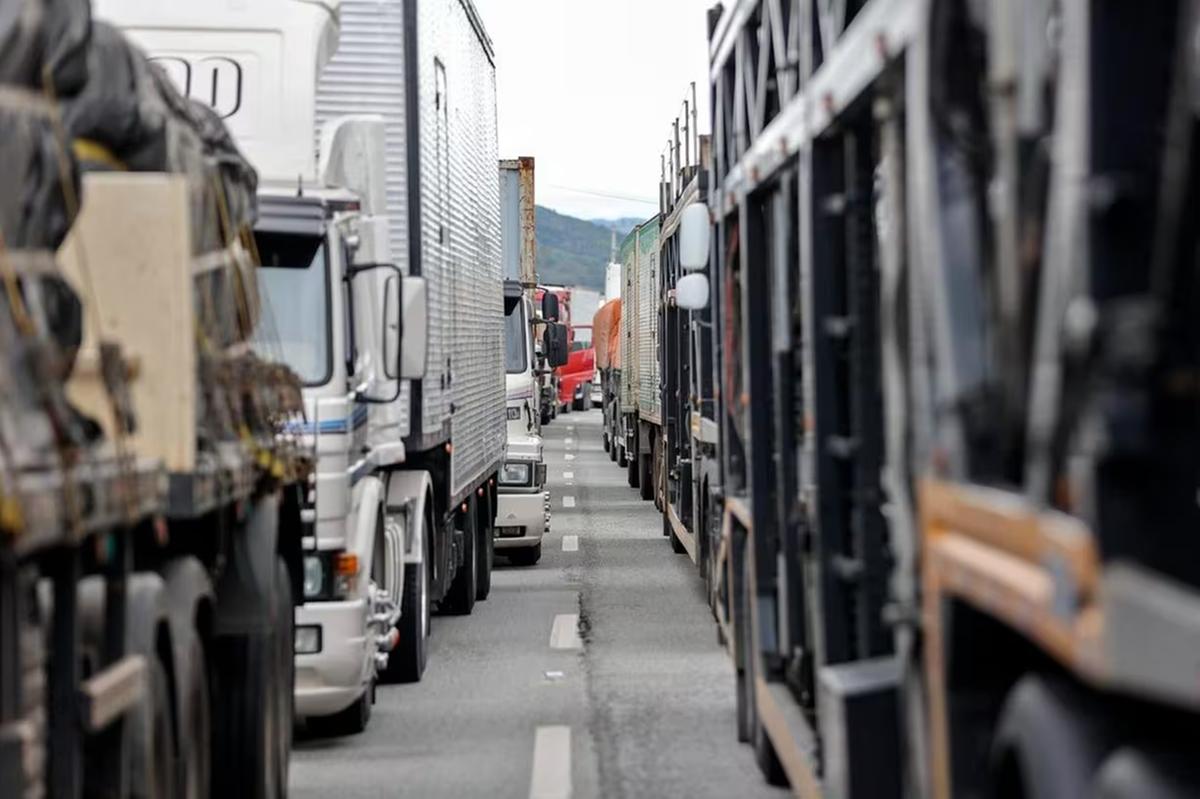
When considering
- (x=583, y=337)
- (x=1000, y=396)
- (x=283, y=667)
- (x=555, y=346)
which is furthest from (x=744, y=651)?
(x=583, y=337)

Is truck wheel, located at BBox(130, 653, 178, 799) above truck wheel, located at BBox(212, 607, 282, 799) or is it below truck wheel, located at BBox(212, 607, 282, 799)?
above

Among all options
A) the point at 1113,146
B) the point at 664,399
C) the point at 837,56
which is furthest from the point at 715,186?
the point at 664,399

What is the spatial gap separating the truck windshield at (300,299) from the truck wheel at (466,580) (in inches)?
239

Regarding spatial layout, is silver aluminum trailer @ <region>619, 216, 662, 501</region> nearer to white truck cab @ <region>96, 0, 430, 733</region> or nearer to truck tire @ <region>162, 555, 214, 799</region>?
white truck cab @ <region>96, 0, 430, 733</region>

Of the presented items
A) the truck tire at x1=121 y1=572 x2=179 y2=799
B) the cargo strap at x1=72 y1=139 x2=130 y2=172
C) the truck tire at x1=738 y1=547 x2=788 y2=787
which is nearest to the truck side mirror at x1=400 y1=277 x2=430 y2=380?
the truck tire at x1=738 y1=547 x2=788 y2=787

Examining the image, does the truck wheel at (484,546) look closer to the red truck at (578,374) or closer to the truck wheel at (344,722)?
the truck wheel at (344,722)

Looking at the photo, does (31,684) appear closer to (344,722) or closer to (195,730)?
(195,730)

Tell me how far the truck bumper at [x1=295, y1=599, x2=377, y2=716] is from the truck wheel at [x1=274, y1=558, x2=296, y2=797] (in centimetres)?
161

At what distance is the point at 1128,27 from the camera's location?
3.73m

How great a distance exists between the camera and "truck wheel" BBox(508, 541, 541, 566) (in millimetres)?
22438

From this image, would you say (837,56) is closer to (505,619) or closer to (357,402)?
(357,402)

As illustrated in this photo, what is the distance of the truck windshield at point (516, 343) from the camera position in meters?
24.1

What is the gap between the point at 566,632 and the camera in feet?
54.0

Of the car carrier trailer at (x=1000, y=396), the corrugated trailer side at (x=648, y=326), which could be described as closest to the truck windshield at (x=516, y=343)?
the corrugated trailer side at (x=648, y=326)
